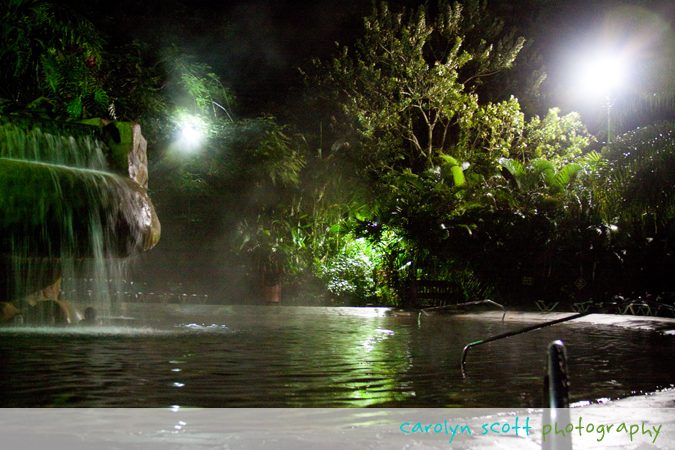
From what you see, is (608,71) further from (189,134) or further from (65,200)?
(65,200)

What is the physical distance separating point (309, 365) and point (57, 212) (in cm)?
439

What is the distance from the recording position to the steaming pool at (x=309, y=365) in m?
3.17

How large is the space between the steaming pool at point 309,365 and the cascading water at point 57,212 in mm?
1026

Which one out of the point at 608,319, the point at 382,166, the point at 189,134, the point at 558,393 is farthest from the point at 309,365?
the point at 382,166

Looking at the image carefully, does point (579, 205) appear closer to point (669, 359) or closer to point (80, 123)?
point (669, 359)

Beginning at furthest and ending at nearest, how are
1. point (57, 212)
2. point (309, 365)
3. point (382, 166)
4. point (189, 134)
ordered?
point (382, 166), point (189, 134), point (57, 212), point (309, 365)

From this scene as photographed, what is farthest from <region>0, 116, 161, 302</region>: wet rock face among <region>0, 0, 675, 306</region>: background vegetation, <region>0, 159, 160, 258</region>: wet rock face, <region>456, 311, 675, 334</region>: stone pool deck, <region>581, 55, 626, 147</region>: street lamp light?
<region>581, 55, 626, 147</region>: street lamp light

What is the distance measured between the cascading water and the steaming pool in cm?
103

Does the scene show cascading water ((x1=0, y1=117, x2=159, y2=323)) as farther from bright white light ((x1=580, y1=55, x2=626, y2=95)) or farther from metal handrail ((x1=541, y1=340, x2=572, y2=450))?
bright white light ((x1=580, y1=55, x2=626, y2=95))

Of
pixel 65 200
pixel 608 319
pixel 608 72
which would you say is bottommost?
pixel 608 319

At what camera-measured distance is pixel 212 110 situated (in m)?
17.6

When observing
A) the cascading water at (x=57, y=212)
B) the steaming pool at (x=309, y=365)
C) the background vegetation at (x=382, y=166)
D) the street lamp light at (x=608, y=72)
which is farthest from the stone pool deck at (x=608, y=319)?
the cascading water at (x=57, y=212)

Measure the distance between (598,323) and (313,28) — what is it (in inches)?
687

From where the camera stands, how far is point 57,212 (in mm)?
7066
